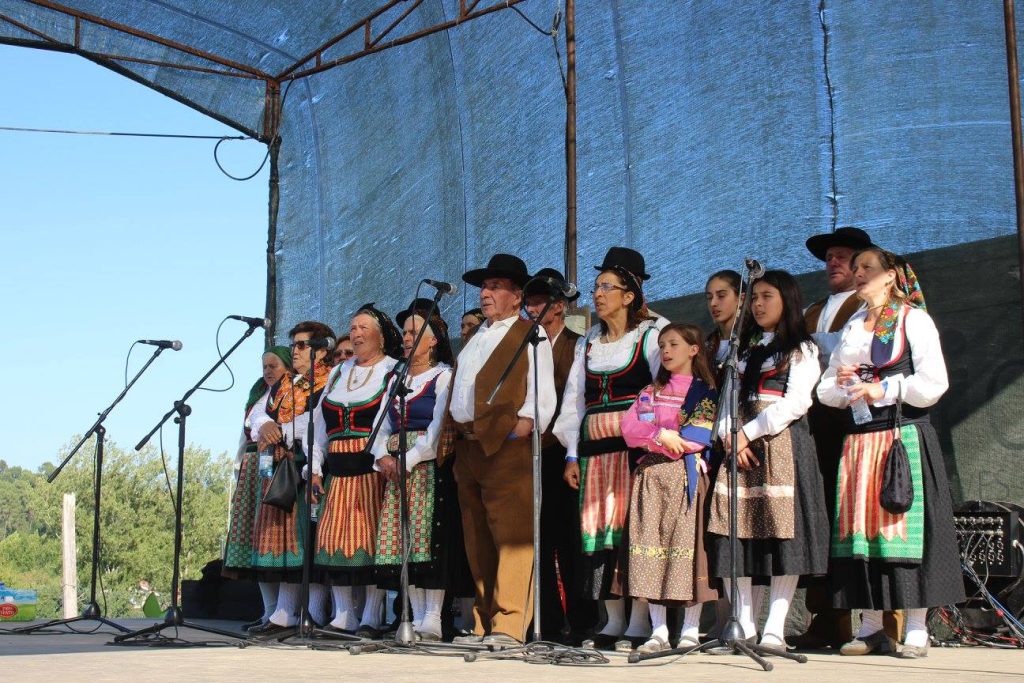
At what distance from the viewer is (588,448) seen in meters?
4.82

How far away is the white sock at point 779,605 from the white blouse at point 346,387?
Answer: 2.03 meters

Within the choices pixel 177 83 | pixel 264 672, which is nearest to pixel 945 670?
pixel 264 672

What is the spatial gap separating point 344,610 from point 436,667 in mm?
1908

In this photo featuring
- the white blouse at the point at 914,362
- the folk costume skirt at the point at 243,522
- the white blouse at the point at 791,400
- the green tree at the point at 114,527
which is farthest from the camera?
the green tree at the point at 114,527

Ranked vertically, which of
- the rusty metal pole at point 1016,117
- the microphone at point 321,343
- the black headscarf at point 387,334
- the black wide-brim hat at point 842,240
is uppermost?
the rusty metal pole at point 1016,117

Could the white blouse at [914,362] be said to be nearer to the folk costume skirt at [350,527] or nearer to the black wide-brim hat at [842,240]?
the black wide-brim hat at [842,240]

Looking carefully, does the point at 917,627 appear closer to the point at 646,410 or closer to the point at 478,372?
the point at 646,410

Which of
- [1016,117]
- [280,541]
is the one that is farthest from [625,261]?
[280,541]

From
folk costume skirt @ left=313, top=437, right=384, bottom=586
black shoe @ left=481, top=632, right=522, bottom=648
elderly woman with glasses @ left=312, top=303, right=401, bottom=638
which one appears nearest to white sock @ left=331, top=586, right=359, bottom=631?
elderly woman with glasses @ left=312, top=303, right=401, bottom=638

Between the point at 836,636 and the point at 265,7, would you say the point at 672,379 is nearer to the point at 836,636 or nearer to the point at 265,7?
the point at 836,636

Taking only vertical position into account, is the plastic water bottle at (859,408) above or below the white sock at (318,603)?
above

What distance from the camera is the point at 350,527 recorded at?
5484 mm

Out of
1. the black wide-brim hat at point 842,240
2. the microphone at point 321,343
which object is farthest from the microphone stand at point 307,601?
the black wide-brim hat at point 842,240

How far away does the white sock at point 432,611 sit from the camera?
208 inches
